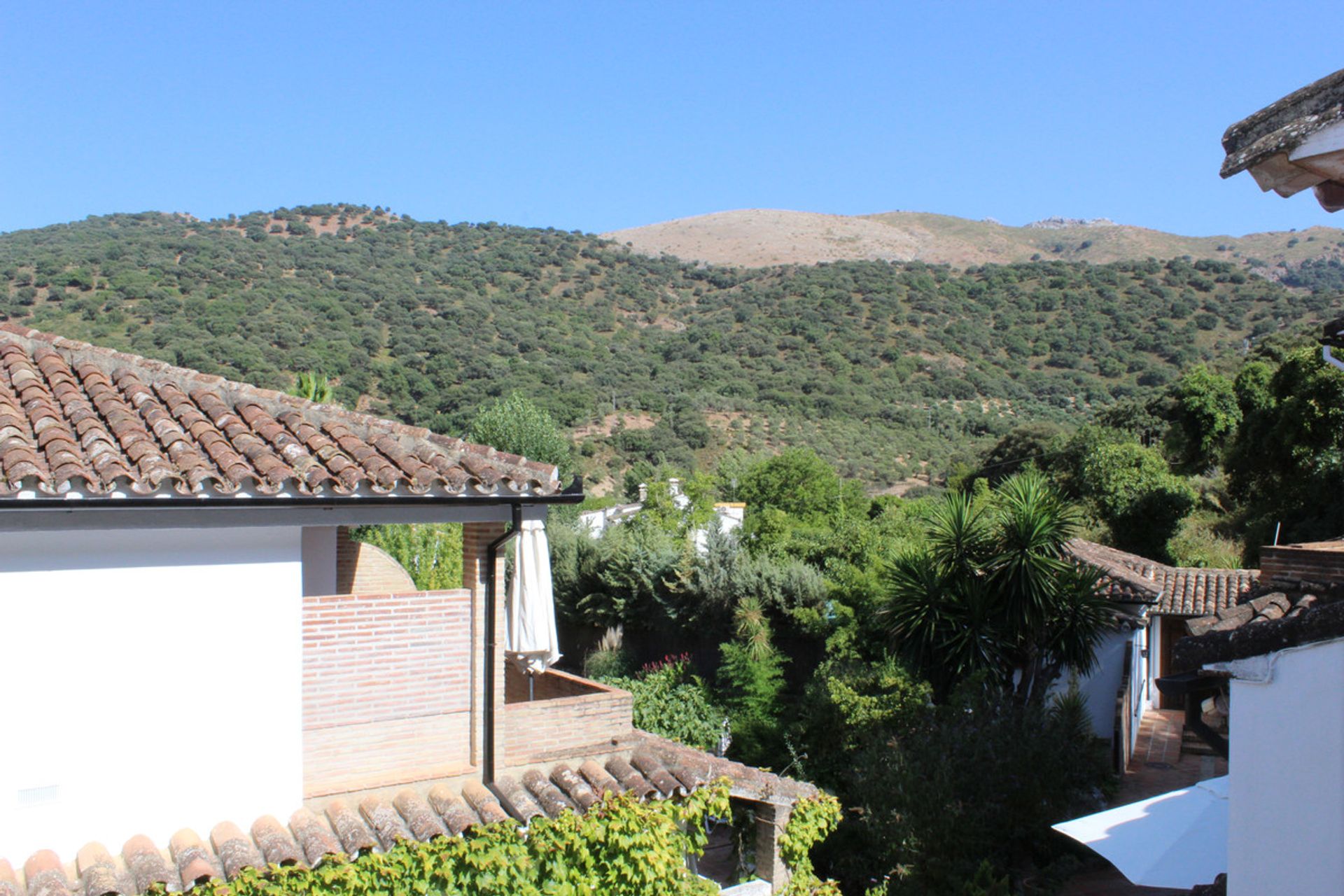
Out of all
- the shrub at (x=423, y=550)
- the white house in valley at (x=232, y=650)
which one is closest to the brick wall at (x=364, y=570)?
the white house in valley at (x=232, y=650)

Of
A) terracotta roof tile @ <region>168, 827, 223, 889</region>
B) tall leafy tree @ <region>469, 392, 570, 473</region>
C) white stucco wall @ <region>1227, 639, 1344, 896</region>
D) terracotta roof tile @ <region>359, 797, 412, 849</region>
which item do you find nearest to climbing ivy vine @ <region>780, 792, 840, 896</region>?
terracotta roof tile @ <region>359, 797, 412, 849</region>

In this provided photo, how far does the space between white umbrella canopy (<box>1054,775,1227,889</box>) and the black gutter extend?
441cm

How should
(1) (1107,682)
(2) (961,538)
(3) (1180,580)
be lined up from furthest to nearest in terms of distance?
1. (3) (1180,580)
2. (1) (1107,682)
3. (2) (961,538)

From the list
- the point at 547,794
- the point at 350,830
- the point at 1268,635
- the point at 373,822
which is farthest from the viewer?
the point at 547,794

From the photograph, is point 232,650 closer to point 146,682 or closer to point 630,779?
point 146,682

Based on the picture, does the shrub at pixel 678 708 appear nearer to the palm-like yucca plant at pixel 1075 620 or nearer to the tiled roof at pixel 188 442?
the palm-like yucca plant at pixel 1075 620

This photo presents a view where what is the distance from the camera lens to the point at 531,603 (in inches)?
313

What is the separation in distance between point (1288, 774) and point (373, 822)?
574 cm

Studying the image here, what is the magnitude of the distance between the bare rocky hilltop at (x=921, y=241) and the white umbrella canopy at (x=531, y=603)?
74.2 meters

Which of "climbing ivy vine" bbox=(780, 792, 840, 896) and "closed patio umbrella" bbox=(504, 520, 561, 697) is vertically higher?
"closed patio umbrella" bbox=(504, 520, 561, 697)

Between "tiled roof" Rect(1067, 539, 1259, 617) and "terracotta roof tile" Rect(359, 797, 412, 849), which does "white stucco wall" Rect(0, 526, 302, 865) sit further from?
"tiled roof" Rect(1067, 539, 1259, 617)

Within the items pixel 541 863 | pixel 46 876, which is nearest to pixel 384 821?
pixel 541 863

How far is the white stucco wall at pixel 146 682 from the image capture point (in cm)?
622

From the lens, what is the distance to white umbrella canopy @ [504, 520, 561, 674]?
7.78 metres
